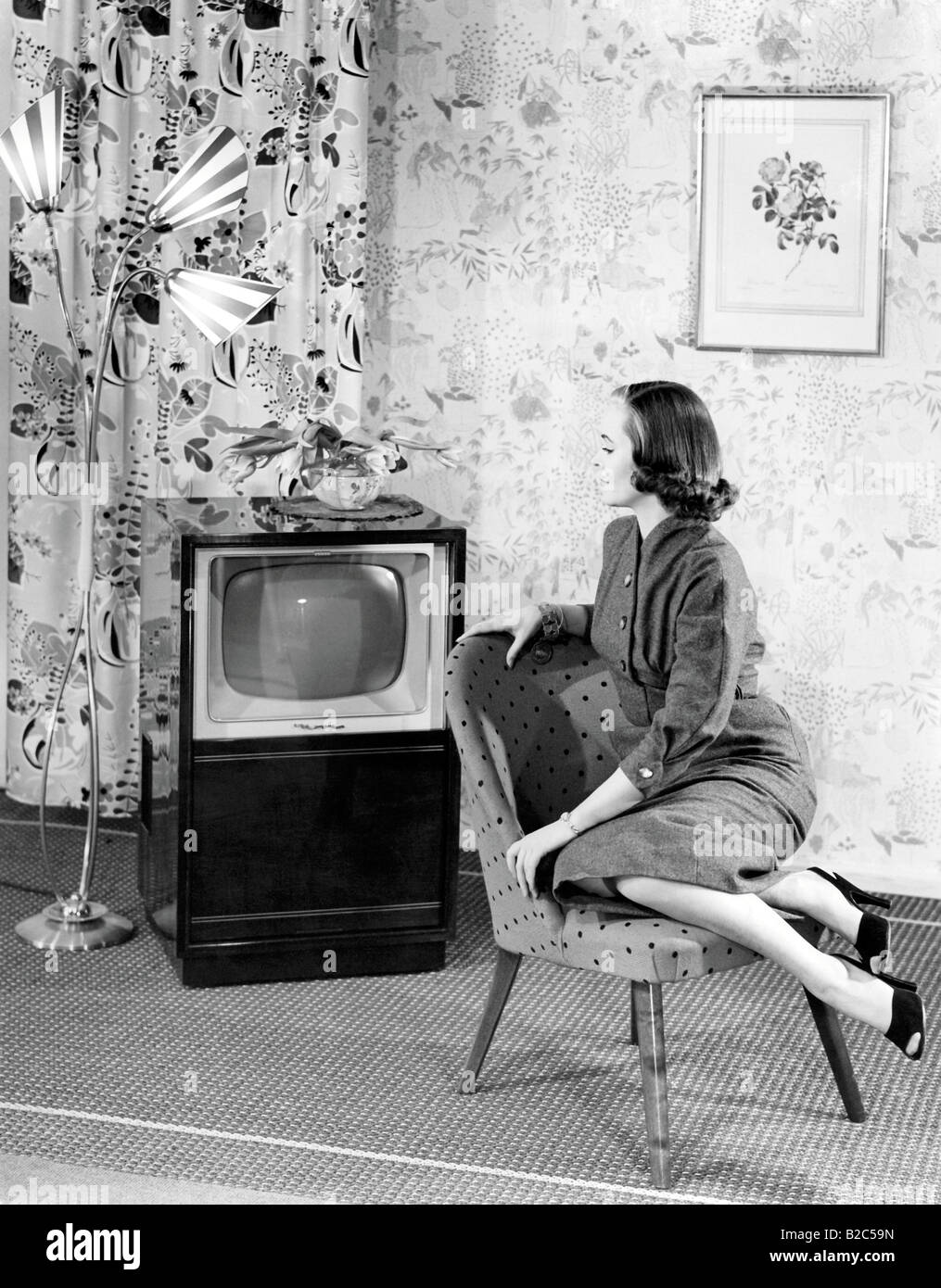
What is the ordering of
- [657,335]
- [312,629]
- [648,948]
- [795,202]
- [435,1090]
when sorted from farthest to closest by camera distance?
[657,335], [795,202], [312,629], [435,1090], [648,948]

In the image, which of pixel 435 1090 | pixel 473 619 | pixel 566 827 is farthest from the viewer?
pixel 473 619

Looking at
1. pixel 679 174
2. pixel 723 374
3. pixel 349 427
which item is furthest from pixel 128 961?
pixel 679 174

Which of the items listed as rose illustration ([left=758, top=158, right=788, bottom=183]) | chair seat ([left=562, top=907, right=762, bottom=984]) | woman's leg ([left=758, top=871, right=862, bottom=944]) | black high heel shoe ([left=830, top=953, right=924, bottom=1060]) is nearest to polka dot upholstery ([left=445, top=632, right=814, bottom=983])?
chair seat ([left=562, top=907, right=762, bottom=984])

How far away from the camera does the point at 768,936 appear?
92.0 inches

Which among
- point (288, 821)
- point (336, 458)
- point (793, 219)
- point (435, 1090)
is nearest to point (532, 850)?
point (435, 1090)

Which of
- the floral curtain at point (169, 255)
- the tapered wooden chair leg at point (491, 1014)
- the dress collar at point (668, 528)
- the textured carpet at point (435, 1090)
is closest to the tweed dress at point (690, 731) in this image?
the dress collar at point (668, 528)

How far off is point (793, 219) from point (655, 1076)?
6.63 ft

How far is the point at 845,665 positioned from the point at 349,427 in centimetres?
127

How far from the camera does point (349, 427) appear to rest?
3746 mm

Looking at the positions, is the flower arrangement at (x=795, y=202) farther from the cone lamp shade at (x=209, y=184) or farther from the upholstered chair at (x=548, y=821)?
the upholstered chair at (x=548, y=821)

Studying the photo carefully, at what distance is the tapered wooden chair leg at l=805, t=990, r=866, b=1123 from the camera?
253cm

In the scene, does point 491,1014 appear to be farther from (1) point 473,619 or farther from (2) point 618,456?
(1) point 473,619

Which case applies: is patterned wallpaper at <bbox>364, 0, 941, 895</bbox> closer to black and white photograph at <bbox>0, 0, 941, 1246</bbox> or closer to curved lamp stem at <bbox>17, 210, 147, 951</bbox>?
black and white photograph at <bbox>0, 0, 941, 1246</bbox>
